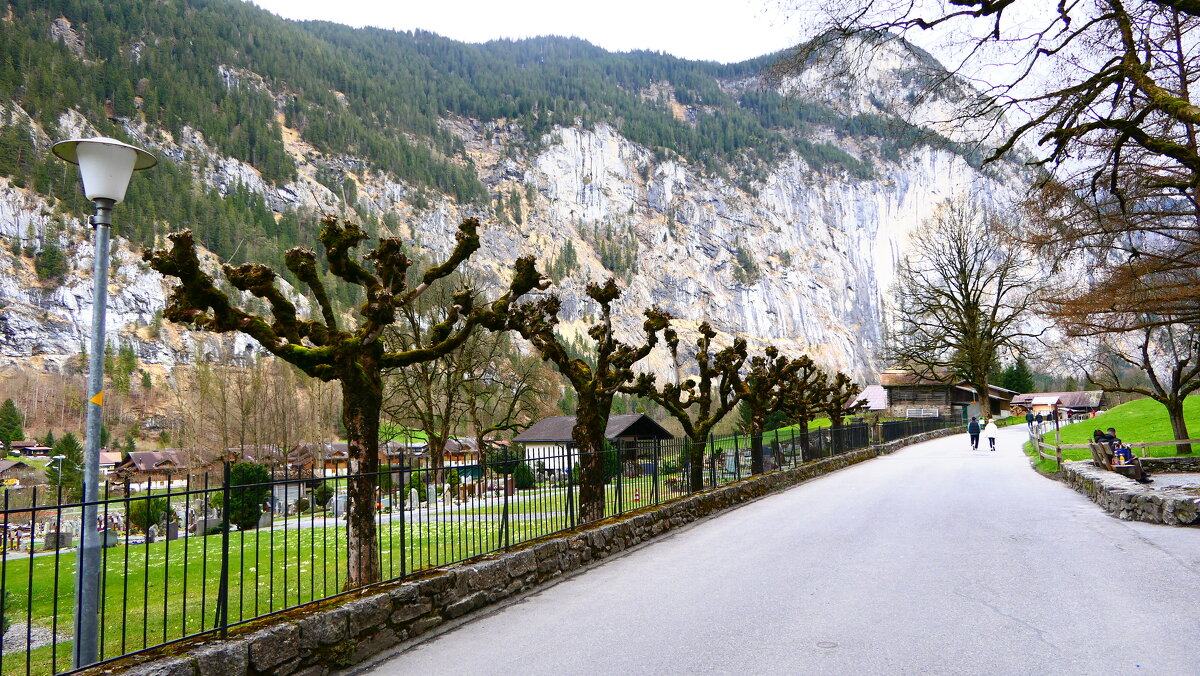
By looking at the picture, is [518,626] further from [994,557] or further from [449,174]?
[449,174]

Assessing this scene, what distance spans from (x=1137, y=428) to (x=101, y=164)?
36.7m

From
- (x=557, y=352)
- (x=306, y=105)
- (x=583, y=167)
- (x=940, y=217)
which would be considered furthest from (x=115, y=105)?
(x=557, y=352)

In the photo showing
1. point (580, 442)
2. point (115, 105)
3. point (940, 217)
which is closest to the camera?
point (580, 442)

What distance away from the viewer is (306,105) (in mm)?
183375

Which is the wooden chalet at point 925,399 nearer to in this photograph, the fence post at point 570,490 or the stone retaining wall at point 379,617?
the fence post at point 570,490

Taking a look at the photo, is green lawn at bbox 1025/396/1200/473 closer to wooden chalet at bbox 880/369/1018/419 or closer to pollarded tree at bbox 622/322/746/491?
pollarded tree at bbox 622/322/746/491

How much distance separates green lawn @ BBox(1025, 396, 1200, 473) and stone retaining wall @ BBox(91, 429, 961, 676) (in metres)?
18.6

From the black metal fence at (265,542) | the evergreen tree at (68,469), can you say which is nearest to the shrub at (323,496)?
the black metal fence at (265,542)

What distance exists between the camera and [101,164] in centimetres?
568

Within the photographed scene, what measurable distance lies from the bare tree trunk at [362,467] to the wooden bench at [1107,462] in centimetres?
1745

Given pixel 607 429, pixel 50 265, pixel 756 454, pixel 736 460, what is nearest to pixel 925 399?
pixel 607 429

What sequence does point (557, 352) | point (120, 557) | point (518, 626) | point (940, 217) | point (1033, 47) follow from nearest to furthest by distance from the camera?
point (518, 626) → point (1033, 47) → point (557, 352) → point (120, 557) → point (940, 217)

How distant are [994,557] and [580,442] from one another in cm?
678

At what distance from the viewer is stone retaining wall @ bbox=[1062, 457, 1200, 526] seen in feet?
38.1
